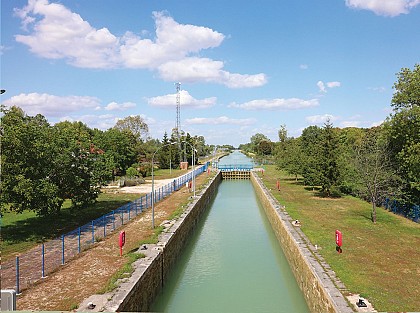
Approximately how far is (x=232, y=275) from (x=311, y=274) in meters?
4.83

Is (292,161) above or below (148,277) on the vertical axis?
above

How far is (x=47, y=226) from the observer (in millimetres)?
19531

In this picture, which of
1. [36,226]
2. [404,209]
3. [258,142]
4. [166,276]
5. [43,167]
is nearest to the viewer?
[166,276]

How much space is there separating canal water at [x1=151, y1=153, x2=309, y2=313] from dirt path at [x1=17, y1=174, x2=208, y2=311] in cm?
246

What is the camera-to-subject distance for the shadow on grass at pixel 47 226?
56.6 feet

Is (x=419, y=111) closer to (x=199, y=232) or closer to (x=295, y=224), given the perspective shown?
(x=295, y=224)

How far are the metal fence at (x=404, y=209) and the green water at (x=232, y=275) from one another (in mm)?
9005

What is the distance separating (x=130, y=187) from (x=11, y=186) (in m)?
23.3

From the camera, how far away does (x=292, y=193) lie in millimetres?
34281

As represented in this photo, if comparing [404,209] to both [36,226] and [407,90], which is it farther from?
[36,226]

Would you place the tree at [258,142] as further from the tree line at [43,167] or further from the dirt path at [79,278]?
the dirt path at [79,278]

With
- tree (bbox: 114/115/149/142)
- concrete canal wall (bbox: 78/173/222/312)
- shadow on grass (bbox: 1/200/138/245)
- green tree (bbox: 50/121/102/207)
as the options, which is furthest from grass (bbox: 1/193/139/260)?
tree (bbox: 114/115/149/142)

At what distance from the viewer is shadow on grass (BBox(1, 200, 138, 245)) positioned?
1727cm

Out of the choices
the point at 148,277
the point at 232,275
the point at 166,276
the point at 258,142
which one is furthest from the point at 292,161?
the point at 258,142
